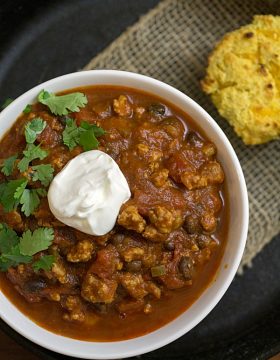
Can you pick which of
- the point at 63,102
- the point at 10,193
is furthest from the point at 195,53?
the point at 10,193

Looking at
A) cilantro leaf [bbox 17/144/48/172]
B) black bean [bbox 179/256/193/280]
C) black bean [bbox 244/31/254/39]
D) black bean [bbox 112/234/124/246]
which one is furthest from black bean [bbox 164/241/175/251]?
black bean [bbox 244/31/254/39]

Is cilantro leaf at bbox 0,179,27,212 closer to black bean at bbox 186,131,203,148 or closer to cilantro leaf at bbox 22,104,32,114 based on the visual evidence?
cilantro leaf at bbox 22,104,32,114

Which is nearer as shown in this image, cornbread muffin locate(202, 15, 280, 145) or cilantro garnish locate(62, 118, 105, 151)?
cilantro garnish locate(62, 118, 105, 151)

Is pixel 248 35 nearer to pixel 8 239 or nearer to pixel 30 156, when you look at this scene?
pixel 30 156

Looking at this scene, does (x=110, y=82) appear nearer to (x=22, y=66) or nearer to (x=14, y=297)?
(x=22, y=66)

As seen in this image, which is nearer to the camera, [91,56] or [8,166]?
[8,166]

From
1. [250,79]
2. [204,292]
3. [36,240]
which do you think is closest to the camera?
[36,240]

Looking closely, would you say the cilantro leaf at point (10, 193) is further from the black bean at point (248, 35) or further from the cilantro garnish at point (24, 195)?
the black bean at point (248, 35)

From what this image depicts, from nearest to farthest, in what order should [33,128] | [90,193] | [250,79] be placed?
[90,193]
[33,128]
[250,79]
